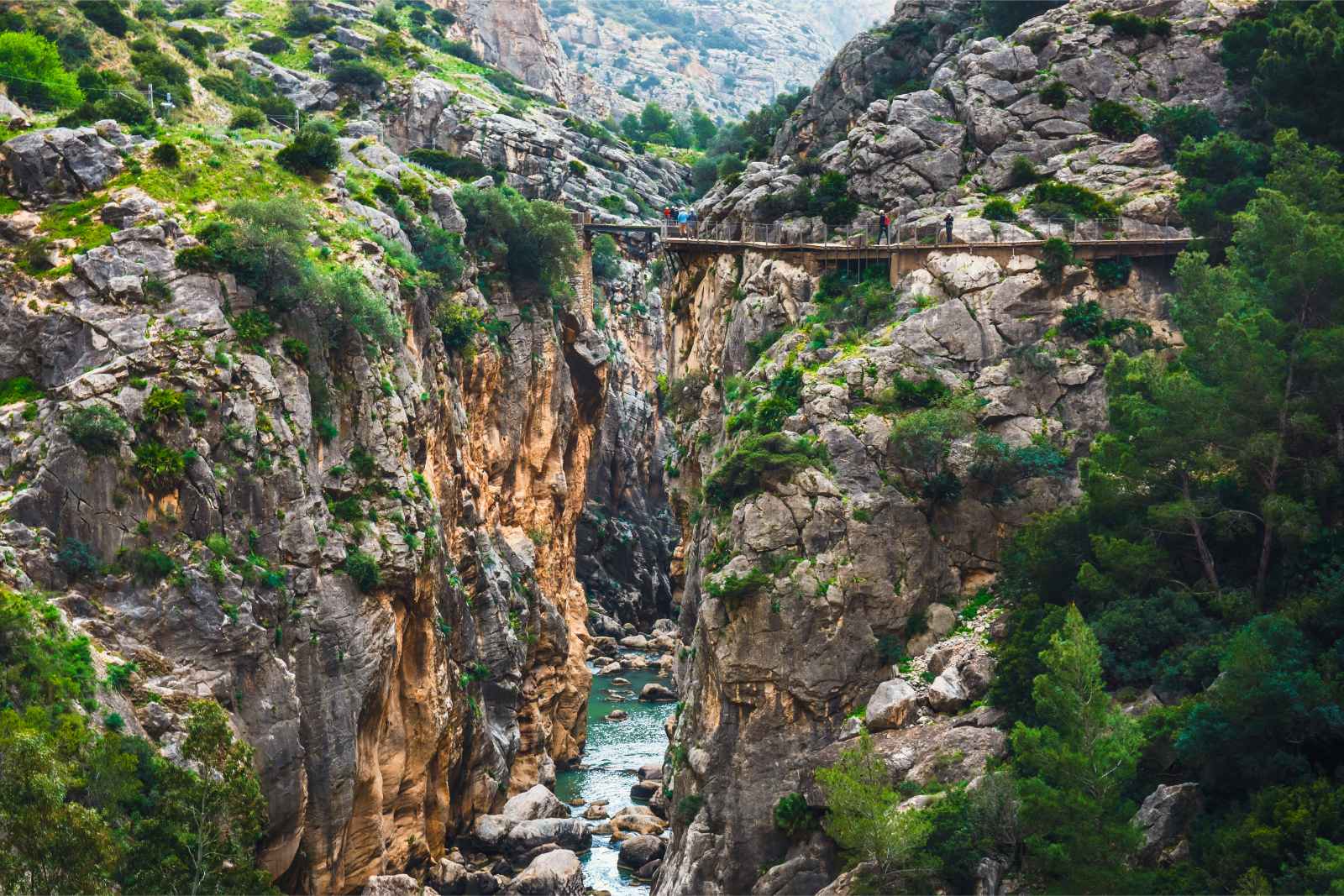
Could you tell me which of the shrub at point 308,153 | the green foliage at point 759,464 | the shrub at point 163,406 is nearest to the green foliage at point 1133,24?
the green foliage at point 759,464

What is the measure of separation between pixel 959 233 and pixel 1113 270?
6.63 m

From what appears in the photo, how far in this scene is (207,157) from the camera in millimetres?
64875

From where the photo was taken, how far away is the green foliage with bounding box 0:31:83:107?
238ft

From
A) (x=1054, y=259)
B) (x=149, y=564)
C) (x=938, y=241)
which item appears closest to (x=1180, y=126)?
(x=1054, y=259)

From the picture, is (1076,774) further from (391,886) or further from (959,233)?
(959,233)

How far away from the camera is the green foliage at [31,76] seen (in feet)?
238

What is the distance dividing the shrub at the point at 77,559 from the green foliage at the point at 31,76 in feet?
111

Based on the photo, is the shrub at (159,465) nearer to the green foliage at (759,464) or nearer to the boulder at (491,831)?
the green foliage at (759,464)

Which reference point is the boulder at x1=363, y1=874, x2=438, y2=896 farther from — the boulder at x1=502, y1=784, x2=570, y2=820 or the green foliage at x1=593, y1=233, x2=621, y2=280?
the green foliage at x1=593, y1=233, x2=621, y2=280

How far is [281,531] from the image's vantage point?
179 feet

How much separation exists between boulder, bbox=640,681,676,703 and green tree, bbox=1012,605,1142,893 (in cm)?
5690

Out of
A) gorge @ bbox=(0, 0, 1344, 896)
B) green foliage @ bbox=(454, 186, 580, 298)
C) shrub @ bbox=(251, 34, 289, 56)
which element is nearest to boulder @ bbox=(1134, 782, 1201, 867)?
gorge @ bbox=(0, 0, 1344, 896)

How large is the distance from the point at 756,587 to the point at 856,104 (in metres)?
32.7

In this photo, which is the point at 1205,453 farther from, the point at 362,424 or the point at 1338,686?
the point at 362,424
